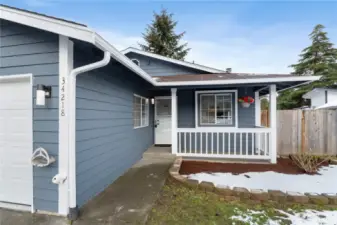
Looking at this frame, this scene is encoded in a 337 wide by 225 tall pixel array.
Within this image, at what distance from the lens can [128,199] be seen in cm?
310

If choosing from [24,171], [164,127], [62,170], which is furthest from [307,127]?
[24,171]

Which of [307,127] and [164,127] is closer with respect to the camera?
[307,127]

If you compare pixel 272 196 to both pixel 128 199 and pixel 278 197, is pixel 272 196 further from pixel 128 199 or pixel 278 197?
pixel 128 199

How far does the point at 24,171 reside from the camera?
2779 mm

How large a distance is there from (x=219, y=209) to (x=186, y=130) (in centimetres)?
302

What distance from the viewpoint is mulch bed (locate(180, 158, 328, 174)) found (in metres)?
4.67

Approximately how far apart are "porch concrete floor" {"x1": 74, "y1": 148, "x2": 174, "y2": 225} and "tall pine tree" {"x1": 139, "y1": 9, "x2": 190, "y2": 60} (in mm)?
13912

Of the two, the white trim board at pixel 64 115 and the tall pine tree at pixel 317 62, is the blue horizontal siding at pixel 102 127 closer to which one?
the white trim board at pixel 64 115

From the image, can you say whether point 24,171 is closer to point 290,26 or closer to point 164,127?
point 164,127

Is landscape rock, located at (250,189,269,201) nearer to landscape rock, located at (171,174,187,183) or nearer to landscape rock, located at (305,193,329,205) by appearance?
landscape rock, located at (305,193,329,205)

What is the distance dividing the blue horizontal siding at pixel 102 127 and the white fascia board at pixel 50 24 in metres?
0.44

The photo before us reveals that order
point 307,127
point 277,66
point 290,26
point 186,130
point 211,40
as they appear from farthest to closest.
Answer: point 277,66 < point 211,40 < point 290,26 < point 307,127 < point 186,130

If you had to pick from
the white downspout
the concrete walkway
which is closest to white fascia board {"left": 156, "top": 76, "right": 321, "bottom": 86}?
the concrete walkway

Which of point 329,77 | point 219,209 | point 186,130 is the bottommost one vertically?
point 219,209
